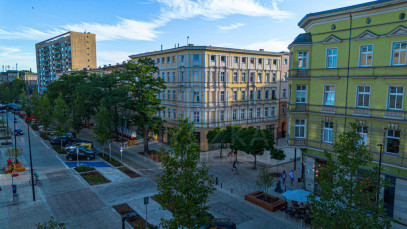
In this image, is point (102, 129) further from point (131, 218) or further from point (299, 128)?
point (299, 128)

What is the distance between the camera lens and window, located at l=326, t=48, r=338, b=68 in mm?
22516

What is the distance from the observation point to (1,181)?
2731cm

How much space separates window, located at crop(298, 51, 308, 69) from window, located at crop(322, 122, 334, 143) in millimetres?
5716

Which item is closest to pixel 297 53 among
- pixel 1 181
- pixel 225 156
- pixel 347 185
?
pixel 347 185

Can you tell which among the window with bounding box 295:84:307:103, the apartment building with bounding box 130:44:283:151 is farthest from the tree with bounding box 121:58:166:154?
the window with bounding box 295:84:307:103

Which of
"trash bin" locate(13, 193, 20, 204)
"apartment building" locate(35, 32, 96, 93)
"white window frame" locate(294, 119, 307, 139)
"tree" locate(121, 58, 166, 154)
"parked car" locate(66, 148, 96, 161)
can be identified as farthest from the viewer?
"apartment building" locate(35, 32, 96, 93)

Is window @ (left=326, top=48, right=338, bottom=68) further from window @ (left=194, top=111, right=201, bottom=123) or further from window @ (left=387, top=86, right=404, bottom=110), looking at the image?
window @ (left=194, top=111, right=201, bottom=123)

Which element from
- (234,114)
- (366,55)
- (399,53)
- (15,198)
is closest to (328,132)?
(366,55)

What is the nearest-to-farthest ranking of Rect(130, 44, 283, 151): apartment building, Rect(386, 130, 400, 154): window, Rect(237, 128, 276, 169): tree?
1. Rect(386, 130, 400, 154): window
2. Rect(237, 128, 276, 169): tree
3. Rect(130, 44, 283, 151): apartment building

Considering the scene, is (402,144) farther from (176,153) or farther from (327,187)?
(176,153)

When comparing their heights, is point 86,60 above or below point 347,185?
above

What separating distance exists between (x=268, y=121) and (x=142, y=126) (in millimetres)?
24606

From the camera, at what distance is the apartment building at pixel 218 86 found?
136 feet

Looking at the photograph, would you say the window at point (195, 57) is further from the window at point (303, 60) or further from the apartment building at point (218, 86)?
the window at point (303, 60)
